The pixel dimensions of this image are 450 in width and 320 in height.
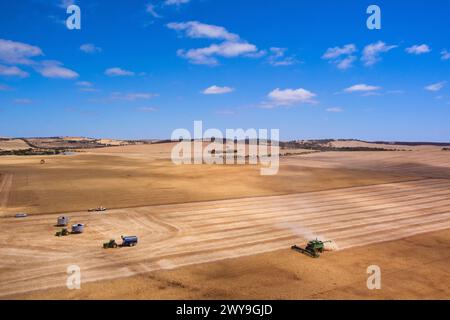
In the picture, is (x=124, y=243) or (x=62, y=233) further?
(x=62, y=233)

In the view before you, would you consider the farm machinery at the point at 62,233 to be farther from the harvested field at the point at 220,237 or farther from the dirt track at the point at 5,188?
the dirt track at the point at 5,188

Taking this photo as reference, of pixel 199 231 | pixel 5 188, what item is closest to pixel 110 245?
pixel 199 231

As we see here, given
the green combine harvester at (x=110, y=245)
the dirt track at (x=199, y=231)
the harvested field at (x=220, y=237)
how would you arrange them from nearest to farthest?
1. the harvested field at (x=220, y=237)
2. the dirt track at (x=199, y=231)
3. the green combine harvester at (x=110, y=245)

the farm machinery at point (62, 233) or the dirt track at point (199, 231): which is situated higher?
the farm machinery at point (62, 233)

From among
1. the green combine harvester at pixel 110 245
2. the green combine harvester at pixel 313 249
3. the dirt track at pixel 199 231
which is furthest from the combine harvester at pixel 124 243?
the green combine harvester at pixel 313 249

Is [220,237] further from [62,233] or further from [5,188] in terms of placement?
[5,188]

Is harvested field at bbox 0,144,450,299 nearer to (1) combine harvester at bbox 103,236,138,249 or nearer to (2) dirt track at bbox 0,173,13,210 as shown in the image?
(2) dirt track at bbox 0,173,13,210
